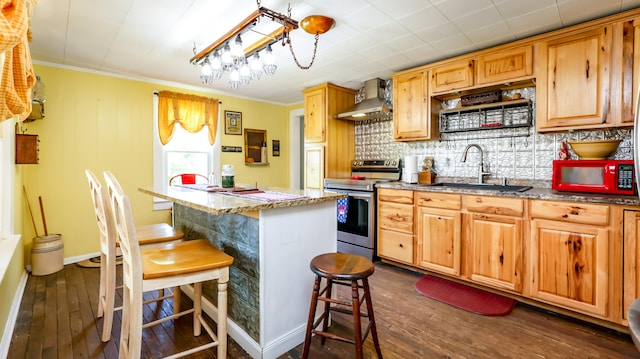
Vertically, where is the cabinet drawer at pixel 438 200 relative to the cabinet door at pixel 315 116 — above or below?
below

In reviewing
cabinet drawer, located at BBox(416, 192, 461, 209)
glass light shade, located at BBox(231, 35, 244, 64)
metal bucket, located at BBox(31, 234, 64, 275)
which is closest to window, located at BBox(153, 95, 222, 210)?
metal bucket, located at BBox(31, 234, 64, 275)

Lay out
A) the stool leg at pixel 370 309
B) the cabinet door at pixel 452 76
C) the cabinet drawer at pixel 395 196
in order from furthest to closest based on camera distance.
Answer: the cabinet drawer at pixel 395 196, the cabinet door at pixel 452 76, the stool leg at pixel 370 309

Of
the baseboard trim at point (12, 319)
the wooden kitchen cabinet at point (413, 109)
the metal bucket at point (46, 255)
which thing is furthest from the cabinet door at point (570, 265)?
the metal bucket at point (46, 255)

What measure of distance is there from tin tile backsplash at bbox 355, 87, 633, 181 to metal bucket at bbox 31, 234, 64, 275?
389cm

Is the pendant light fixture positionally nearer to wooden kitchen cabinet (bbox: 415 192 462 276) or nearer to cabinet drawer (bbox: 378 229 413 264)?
wooden kitchen cabinet (bbox: 415 192 462 276)

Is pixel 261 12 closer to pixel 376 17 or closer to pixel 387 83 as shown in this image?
pixel 376 17

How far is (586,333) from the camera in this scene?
2.01 metres

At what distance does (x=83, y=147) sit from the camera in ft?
11.3

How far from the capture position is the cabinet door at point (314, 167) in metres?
4.07

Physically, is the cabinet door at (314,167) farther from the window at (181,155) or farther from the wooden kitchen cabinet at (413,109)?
the window at (181,155)

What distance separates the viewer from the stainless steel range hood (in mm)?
3600

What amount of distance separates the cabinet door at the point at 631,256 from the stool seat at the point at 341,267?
173 cm

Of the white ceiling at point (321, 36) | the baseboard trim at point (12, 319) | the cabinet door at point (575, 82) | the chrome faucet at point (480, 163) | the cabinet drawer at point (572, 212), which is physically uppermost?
the white ceiling at point (321, 36)

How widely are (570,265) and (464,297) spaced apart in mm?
788
